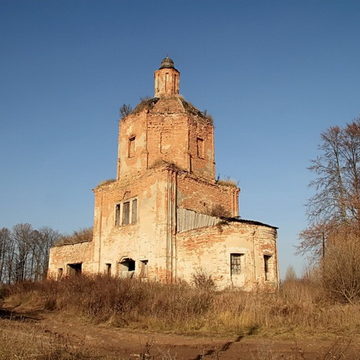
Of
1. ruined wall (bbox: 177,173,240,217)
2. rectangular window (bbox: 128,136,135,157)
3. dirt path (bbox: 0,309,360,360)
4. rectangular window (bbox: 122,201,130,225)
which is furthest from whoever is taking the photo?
rectangular window (bbox: 128,136,135,157)

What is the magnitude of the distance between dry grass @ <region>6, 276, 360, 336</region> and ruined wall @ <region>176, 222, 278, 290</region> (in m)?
2.64

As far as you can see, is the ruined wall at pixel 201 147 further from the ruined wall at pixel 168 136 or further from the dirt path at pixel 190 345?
the dirt path at pixel 190 345

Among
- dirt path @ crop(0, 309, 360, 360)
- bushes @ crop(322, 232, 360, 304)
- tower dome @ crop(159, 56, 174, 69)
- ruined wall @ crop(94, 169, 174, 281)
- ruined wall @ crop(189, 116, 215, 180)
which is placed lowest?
dirt path @ crop(0, 309, 360, 360)

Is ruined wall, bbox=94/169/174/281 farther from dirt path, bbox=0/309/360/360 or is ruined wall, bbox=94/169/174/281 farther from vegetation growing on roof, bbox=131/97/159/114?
dirt path, bbox=0/309/360/360

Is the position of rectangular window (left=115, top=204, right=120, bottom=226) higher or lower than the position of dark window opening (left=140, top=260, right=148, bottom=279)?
higher

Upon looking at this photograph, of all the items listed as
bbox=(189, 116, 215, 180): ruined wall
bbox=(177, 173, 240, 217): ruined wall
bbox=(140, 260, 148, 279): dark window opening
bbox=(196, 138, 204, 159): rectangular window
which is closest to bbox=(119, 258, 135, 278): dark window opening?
bbox=(140, 260, 148, 279): dark window opening

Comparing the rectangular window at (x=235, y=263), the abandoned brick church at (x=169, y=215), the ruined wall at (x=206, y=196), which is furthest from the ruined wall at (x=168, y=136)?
the rectangular window at (x=235, y=263)

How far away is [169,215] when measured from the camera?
20906mm

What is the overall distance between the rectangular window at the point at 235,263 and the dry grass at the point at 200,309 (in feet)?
9.83

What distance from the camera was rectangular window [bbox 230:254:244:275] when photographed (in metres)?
18.8

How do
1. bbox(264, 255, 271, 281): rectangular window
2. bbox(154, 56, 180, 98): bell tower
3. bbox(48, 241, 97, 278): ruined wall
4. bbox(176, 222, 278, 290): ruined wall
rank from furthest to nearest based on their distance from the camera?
bbox(154, 56, 180, 98): bell tower → bbox(48, 241, 97, 278): ruined wall → bbox(264, 255, 271, 281): rectangular window → bbox(176, 222, 278, 290): ruined wall

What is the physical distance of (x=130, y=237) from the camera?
22453mm

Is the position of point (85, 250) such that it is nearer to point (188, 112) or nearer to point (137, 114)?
point (137, 114)

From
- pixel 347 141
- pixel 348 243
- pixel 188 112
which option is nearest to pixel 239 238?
pixel 348 243
